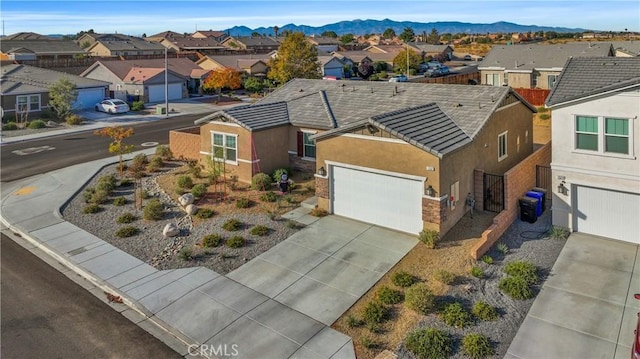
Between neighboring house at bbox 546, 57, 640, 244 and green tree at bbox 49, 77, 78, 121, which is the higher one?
green tree at bbox 49, 77, 78, 121

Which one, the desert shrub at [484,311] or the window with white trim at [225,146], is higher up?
the window with white trim at [225,146]

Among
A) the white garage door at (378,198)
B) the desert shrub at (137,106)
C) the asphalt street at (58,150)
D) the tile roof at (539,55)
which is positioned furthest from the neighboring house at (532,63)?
the white garage door at (378,198)

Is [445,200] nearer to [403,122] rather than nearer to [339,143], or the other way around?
[403,122]

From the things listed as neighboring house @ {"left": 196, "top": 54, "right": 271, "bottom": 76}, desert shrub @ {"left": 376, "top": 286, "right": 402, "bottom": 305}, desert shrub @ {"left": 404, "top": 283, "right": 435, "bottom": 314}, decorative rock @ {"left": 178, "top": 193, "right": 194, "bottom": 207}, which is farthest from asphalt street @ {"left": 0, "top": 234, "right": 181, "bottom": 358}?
neighboring house @ {"left": 196, "top": 54, "right": 271, "bottom": 76}

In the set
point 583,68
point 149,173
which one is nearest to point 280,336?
point 583,68

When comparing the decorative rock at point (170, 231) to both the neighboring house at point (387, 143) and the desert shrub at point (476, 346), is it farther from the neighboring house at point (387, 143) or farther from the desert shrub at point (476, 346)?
the desert shrub at point (476, 346)

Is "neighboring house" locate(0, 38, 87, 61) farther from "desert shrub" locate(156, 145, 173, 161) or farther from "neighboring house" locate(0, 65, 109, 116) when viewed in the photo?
"desert shrub" locate(156, 145, 173, 161)

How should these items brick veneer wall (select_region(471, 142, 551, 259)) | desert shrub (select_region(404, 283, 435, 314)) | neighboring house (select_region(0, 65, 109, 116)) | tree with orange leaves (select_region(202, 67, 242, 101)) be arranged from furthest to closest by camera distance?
1. tree with orange leaves (select_region(202, 67, 242, 101))
2. neighboring house (select_region(0, 65, 109, 116))
3. brick veneer wall (select_region(471, 142, 551, 259))
4. desert shrub (select_region(404, 283, 435, 314))
